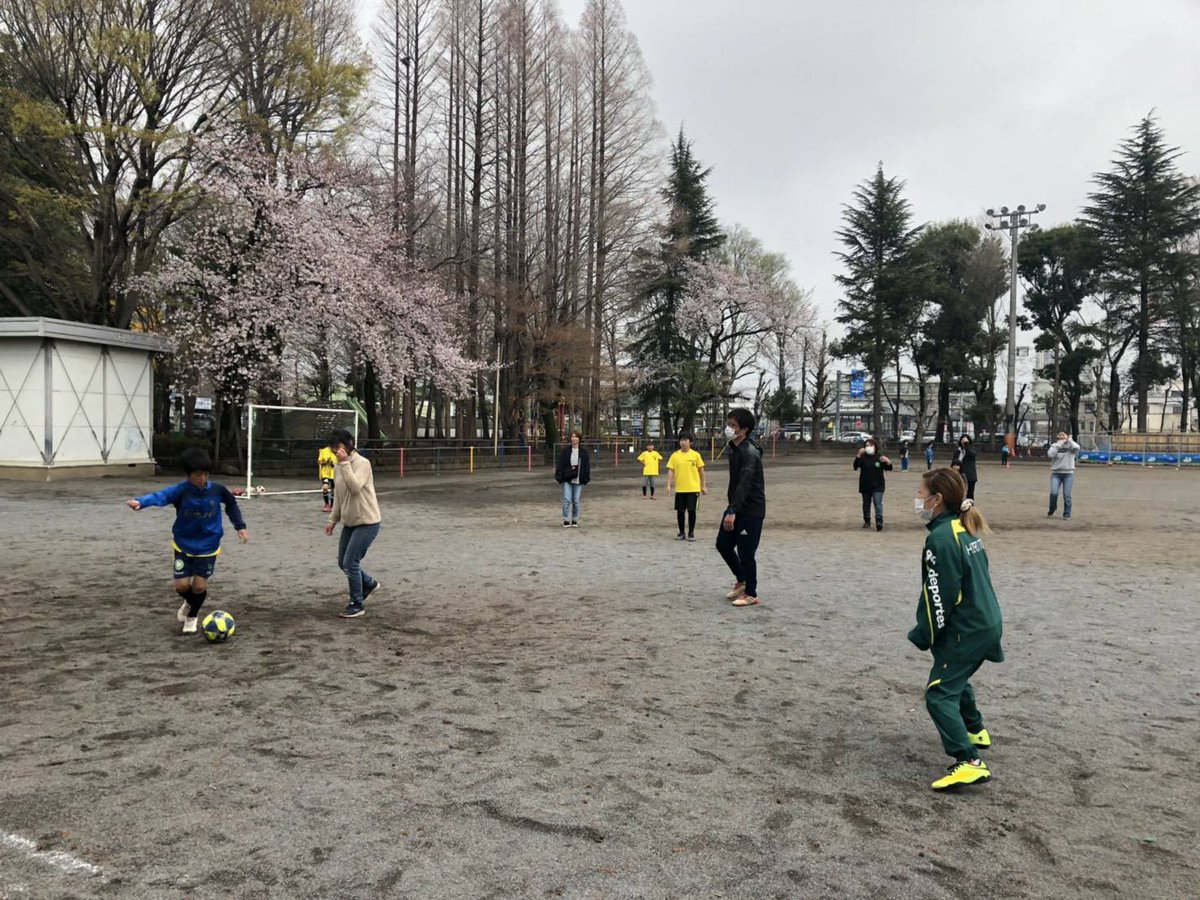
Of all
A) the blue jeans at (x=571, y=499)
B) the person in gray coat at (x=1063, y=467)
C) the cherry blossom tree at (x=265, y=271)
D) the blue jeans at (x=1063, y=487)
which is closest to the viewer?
the blue jeans at (x=571, y=499)

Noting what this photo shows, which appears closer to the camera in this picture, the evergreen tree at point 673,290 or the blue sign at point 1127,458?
the blue sign at point 1127,458

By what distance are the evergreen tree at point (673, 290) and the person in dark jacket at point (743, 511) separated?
38121 mm

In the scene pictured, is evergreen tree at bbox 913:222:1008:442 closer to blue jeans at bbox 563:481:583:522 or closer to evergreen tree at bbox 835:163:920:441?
evergreen tree at bbox 835:163:920:441

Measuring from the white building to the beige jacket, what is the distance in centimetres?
1865

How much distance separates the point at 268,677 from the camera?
17.3ft

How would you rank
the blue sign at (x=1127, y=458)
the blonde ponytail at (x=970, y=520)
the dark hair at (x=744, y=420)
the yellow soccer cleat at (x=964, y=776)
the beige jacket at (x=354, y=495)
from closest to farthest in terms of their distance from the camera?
1. the yellow soccer cleat at (x=964, y=776)
2. the blonde ponytail at (x=970, y=520)
3. the beige jacket at (x=354, y=495)
4. the dark hair at (x=744, y=420)
5. the blue sign at (x=1127, y=458)

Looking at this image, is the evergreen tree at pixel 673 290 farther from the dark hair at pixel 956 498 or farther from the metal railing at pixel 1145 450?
the dark hair at pixel 956 498

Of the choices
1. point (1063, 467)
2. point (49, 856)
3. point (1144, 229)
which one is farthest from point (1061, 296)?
point (49, 856)

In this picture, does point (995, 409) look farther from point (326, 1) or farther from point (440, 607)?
point (440, 607)

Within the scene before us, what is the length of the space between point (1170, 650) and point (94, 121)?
91.6 feet

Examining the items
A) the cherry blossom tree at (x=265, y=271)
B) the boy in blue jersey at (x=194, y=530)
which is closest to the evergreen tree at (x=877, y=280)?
the cherry blossom tree at (x=265, y=271)

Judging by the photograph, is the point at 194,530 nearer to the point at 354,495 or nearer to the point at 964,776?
the point at 354,495

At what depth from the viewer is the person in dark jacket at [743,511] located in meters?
7.67

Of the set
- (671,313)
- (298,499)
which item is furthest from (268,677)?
(671,313)
